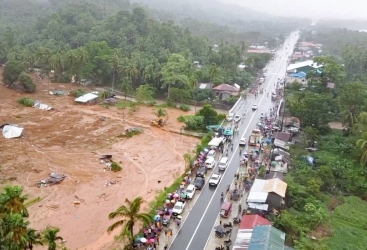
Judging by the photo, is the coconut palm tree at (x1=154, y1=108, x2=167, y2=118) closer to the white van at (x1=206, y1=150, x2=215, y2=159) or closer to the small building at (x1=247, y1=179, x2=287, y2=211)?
the white van at (x1=206, y1=150, x2=215, y2=159)

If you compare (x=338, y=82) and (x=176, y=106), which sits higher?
(x=338, y=82)

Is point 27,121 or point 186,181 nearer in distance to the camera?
point 186,181

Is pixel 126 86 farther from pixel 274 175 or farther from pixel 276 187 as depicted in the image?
pixel 276 187

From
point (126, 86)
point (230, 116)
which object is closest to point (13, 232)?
point (230, 116)

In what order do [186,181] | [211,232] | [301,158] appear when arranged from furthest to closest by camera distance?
[301,158] < [186,181] < [211,232]

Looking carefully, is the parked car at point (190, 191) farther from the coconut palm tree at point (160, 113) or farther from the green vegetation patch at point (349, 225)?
the coconut palm tree at point (160, 113)

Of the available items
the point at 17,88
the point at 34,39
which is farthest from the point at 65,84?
the point at 34,39

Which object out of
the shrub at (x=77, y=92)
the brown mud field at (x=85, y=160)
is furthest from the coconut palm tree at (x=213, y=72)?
the shrub at (x=77, y=92)

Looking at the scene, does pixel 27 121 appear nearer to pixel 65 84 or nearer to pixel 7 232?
pixel 65 84
